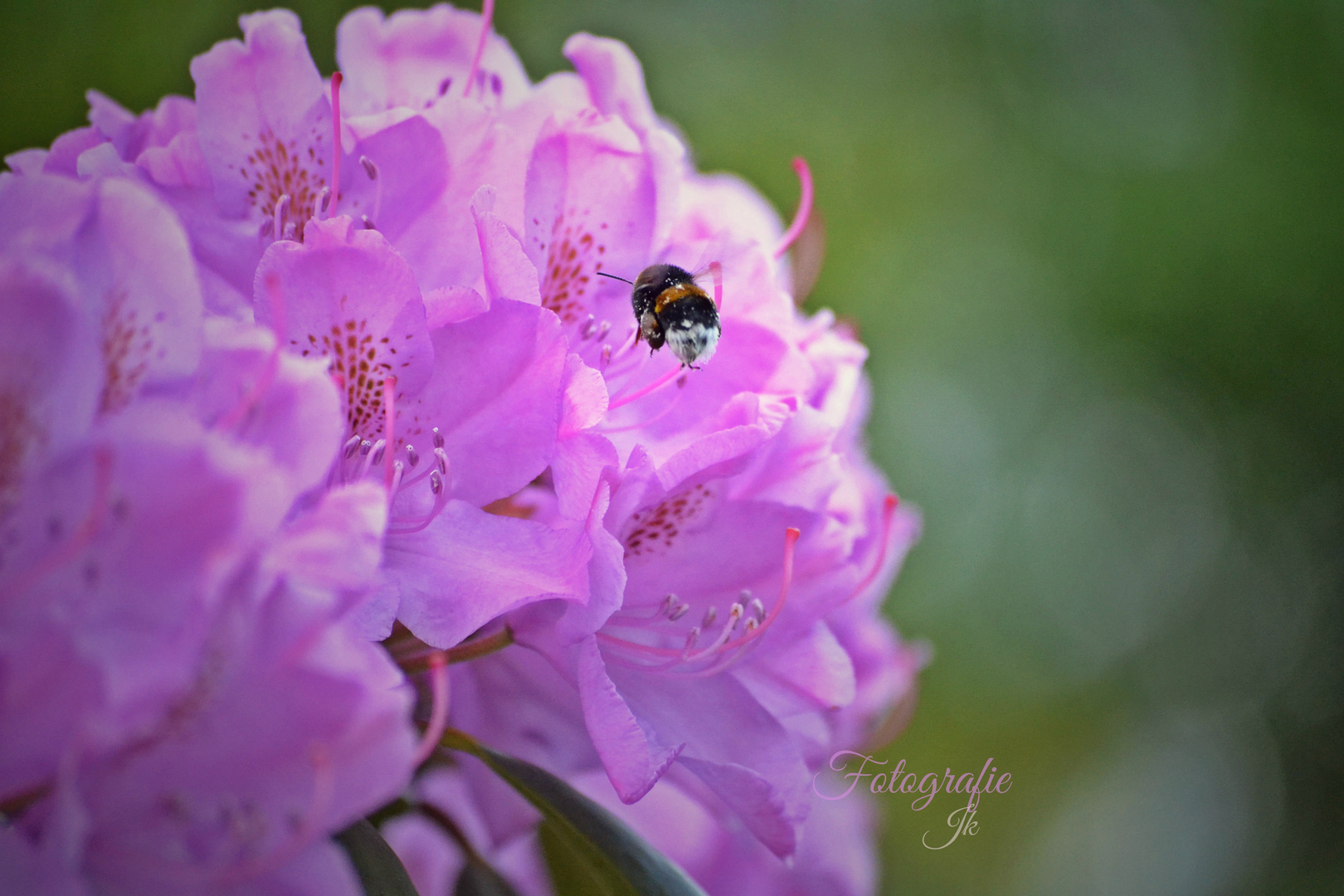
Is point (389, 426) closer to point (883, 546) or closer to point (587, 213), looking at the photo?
point (587, 213)

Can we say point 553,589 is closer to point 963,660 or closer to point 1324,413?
point 963,660

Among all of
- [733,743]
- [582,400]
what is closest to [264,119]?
[582,400]

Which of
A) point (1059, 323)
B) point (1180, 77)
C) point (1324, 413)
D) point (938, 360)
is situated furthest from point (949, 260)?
point (1324, 413)

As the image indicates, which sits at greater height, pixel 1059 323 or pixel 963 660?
pixel 1059 323

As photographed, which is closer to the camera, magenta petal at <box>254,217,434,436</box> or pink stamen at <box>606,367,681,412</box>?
magenta petal at <box>254,217,434,436</box>

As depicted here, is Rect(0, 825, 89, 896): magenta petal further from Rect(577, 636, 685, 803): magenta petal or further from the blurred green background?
the blurred green background

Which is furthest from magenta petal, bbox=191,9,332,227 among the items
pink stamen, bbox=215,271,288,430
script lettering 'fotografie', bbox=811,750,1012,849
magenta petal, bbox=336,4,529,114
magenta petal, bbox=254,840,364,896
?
script lettering 'fotografie', bbox=811,750,1012,849

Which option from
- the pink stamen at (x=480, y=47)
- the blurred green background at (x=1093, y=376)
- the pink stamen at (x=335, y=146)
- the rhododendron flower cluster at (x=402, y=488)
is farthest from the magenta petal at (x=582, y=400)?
the blurred green background at (x=1093, y=376)
